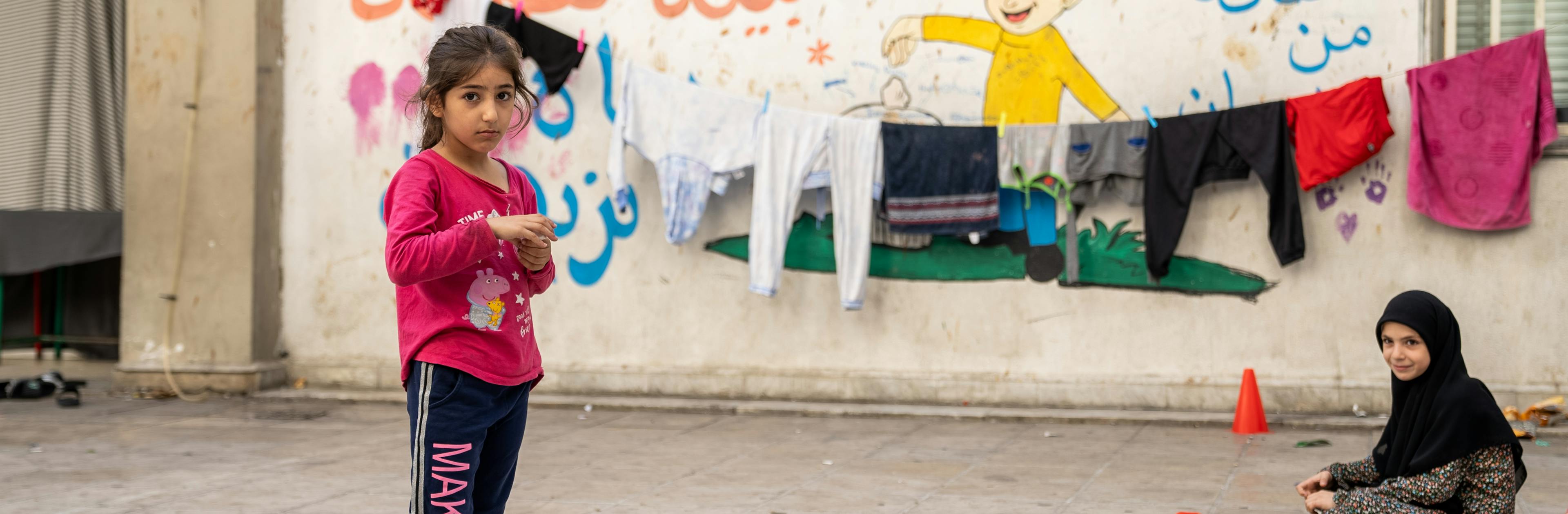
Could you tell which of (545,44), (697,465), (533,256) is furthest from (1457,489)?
(545,44)

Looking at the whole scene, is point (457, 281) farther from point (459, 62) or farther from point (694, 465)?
point (694, 465)

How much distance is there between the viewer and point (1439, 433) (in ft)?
10.5

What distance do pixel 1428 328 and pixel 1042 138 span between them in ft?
13.4

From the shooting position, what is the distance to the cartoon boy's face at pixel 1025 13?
24.1 ft

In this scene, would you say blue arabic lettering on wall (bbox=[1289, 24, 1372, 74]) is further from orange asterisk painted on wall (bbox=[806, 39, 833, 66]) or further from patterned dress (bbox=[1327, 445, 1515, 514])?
patterned dress (bbox=[1327, 445, 1515, 514])

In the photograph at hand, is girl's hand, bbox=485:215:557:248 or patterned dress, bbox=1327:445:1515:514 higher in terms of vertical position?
girl's hand, bbox=485:215:557:248

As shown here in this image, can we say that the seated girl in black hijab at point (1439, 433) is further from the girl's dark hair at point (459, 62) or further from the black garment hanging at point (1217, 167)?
the black garment hanging at point (1217, 167)

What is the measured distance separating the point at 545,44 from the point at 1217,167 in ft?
14.2

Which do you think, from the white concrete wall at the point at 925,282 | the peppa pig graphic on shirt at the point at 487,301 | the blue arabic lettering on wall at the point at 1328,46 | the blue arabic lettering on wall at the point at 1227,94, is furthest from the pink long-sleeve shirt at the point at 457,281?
the blue arabic lettering on wall at the point at 1328,46

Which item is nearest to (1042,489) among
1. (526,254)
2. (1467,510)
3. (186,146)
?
(1467,510)

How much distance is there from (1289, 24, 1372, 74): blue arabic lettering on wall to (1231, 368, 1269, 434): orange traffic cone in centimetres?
178

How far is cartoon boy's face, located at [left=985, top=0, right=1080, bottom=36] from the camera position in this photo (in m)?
7.33

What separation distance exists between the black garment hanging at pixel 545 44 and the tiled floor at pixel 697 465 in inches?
88.5

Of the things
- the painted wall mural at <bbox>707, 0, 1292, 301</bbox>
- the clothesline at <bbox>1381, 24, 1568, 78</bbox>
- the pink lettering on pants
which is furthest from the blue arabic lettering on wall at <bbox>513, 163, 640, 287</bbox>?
the pink lettering on pants
